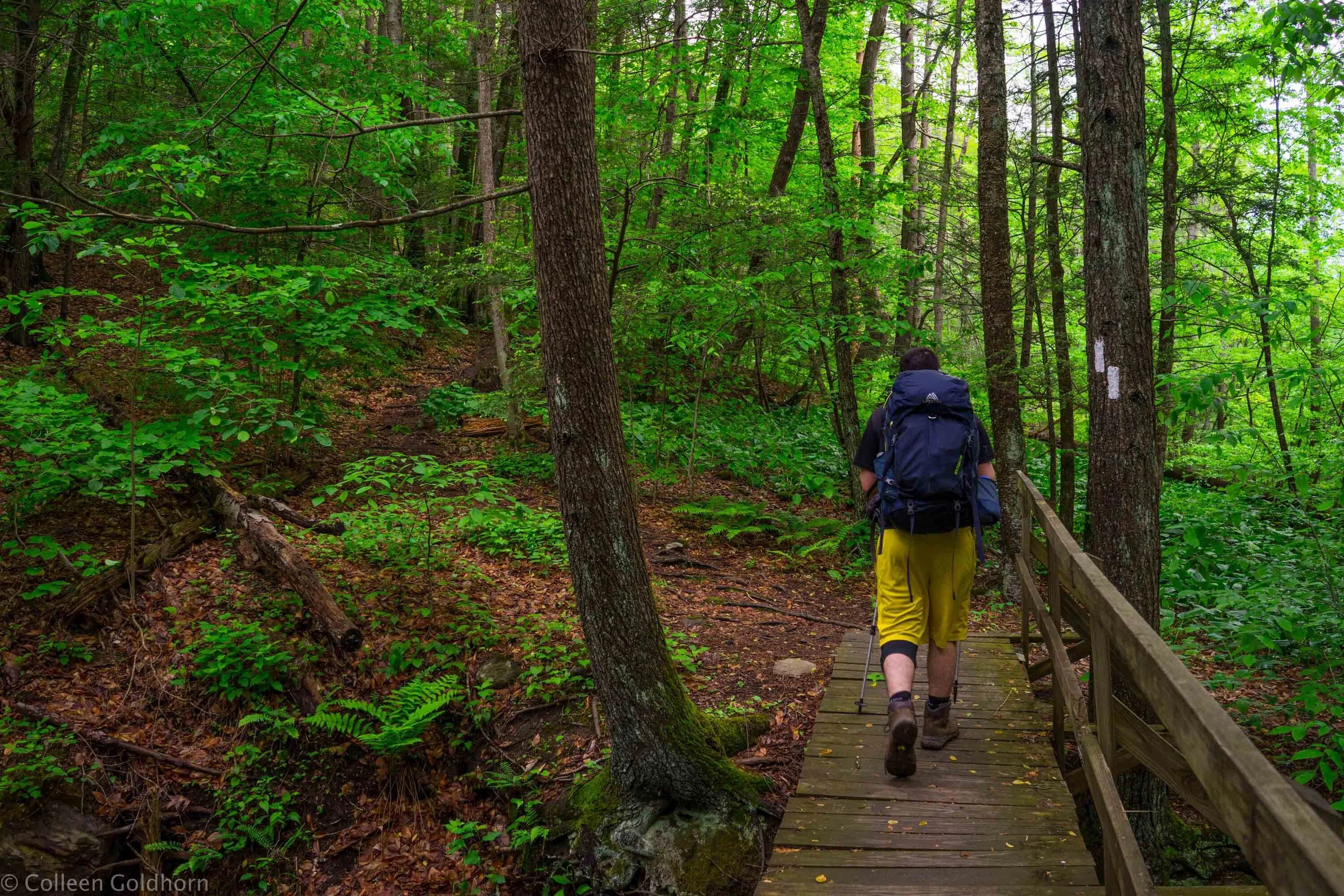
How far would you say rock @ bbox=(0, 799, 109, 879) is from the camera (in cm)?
509

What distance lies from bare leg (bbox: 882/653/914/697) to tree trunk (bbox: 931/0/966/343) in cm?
768

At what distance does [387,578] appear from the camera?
7.71 metres

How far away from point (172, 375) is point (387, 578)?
273cm

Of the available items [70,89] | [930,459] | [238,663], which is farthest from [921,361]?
[70,89]

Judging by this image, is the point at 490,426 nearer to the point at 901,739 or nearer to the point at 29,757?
the point at 29,757

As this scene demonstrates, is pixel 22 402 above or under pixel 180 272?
under

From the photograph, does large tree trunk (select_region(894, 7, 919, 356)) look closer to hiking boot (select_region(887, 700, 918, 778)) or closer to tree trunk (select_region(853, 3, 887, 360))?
tree trunk (select_region(853, 3, 887, 360))

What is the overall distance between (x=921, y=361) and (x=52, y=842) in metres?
6.61

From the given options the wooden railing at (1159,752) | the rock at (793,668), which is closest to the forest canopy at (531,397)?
the rock at (793,668)

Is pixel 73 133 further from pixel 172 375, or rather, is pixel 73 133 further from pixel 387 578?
pixel 387 578

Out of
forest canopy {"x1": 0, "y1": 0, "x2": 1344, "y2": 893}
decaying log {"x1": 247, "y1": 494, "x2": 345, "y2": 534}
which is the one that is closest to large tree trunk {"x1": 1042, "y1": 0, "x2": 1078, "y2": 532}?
forest canopy {"x1": 0, "y1": 0, "x2": 1344, "y2": 893}

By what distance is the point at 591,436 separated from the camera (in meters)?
4.38

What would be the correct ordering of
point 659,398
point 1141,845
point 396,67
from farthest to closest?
point 659,398 < point 396,67 < point 1141,845

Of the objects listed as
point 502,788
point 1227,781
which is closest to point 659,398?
point 502,788
